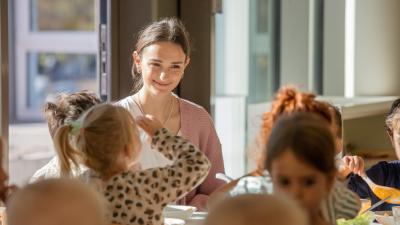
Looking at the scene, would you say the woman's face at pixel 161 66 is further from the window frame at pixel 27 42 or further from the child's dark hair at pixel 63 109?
the window frame at pixel 27 42

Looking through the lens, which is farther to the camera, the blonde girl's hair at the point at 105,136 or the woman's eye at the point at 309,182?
the blonde girl's hair at the point at 105,136

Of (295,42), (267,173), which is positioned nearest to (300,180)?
(267,173)

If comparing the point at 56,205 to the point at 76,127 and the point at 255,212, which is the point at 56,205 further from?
the point at 76,127

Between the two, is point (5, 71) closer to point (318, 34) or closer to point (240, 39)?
point (240, 39)

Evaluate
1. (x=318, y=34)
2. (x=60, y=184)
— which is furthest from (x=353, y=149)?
(x=60, y=184)

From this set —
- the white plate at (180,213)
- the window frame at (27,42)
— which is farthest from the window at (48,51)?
the white plate at (180,213)

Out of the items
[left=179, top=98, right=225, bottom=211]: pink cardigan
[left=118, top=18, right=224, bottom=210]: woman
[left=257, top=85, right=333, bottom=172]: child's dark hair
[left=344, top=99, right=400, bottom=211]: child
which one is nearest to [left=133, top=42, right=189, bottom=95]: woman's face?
[left=118, top=18, right=224, bottom=210]: woman

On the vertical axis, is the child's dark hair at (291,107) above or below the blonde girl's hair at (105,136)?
above

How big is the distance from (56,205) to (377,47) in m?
4.02

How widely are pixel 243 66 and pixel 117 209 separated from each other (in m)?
2.74

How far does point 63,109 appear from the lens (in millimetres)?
2369

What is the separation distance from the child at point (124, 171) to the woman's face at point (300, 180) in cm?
39

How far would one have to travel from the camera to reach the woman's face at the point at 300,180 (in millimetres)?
1416

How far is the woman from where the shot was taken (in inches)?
107
